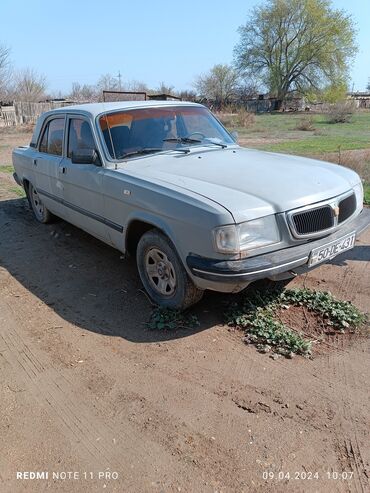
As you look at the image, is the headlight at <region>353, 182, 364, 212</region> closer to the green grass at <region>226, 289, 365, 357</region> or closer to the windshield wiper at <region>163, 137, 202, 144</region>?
the green grass at <region>226, 289, 365, 357</region>

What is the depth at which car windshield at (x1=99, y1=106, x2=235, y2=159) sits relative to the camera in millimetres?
4203

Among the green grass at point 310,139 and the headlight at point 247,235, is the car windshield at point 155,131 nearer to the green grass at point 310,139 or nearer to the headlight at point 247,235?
the headlight at point 247,235

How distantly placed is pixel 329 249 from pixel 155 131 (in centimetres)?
220

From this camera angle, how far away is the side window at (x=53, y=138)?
5.23m

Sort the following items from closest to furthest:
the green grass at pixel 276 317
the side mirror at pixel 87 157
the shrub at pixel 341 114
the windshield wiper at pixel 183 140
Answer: the green grass at pixel 276 317, the side mirror at pixel 87 157, the windshield wiper at pixel 183 140, the shrub at pixel 341 114

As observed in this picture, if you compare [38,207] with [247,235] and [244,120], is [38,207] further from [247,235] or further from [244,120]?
[244,120]

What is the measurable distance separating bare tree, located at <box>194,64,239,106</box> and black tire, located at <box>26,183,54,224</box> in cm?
6545

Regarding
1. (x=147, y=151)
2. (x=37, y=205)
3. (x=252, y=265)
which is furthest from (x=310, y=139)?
(x=252, y=265)

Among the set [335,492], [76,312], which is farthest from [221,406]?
[76,312]

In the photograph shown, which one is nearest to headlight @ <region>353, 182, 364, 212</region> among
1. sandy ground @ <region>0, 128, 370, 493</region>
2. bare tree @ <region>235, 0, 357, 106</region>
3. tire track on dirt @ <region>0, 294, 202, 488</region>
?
sandy ground @ <region>0, 128, 370, 493</region>

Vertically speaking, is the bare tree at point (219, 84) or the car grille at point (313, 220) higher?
the bare tree at point (219, 84)

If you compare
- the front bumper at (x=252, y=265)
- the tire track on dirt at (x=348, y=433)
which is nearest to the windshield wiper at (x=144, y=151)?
the front bumper at (x=252, y=265)

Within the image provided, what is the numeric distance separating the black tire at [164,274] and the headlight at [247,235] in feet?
1.82

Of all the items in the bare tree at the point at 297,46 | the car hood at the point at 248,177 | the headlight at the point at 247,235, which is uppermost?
the bare tree at the point at 297,46
